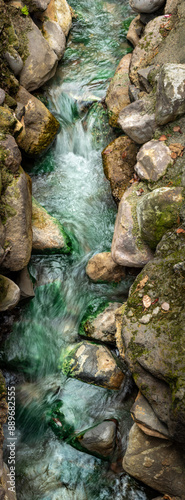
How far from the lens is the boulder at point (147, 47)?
18.1ft

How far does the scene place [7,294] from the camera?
431cm

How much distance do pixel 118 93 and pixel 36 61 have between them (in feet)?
4.56

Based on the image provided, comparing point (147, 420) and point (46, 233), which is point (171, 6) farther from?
point (147, 420)

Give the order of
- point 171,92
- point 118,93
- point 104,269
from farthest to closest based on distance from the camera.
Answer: point 118,93, point 104,269, point 171,92

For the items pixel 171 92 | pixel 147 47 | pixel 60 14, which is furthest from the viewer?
pixel 60 14

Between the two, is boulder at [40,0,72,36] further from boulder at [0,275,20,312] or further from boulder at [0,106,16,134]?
boulder at [0,275,20,312]

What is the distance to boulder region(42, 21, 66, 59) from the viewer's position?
6375mm

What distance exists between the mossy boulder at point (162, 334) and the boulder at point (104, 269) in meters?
1.09

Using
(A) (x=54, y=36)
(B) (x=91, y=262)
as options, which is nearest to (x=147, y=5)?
(A) (x=54, y=36)

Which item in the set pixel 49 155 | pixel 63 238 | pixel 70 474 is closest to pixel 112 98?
pixel 49 155

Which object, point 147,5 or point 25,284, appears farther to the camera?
point 147,5

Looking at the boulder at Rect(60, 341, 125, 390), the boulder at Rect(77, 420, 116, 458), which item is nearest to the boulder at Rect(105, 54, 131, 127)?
the boulder at Rect(60, 341, 125, 390)

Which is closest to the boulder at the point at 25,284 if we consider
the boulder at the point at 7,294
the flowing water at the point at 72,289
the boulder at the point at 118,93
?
the flowing water at the point at 72,289

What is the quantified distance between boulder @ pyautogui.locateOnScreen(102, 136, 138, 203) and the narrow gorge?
21mm
